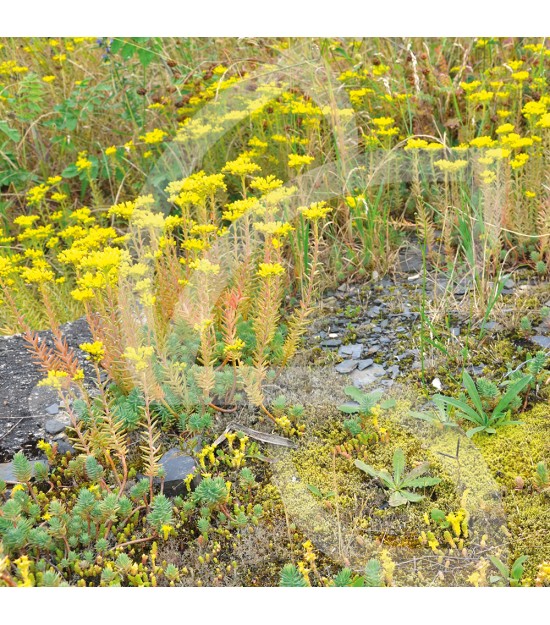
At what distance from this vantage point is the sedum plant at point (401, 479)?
2.43 meters

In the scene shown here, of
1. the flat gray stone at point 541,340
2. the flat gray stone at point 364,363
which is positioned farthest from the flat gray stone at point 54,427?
the flat gray stone at point 541,340

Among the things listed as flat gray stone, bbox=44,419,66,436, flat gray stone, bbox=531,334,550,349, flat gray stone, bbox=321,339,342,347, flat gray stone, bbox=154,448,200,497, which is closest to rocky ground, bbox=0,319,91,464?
flat gray stone, bbox=44,419,66,436

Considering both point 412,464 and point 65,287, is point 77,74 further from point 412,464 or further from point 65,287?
point 412,464

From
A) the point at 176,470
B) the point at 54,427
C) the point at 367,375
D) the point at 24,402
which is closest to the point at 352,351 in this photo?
the point at 367,375

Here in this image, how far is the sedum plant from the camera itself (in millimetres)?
2427

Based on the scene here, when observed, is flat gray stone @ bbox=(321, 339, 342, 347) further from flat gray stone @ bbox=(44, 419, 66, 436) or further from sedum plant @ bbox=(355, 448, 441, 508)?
flat gray stone @ bbox=(44, 419, 66, 436)

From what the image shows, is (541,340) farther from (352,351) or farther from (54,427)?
(54,427)

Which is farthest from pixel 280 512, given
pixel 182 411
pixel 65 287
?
Answer: pixel 65 287

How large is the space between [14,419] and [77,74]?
3.62 meters

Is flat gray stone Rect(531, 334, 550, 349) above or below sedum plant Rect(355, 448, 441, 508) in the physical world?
above

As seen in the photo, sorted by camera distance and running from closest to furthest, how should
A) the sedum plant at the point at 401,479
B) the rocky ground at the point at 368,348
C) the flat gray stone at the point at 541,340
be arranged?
the sedum plant at the point at 401,479 → the rocky ground at the point at 368,348 → the flat gray stone at the point at 541,340

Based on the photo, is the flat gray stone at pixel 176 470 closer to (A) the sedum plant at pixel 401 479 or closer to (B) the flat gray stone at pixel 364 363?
(A) the sedum plant at pixel 401 479

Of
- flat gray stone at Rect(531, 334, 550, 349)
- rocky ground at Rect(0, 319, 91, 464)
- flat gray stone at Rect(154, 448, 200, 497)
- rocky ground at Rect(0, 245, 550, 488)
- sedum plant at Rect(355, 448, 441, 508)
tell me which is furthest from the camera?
flat gray stone at Rect(531, 334, 550, 349)

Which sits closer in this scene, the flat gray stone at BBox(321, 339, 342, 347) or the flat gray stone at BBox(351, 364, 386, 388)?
the flat gray stone at BBox(351, 364, 386, 388)
